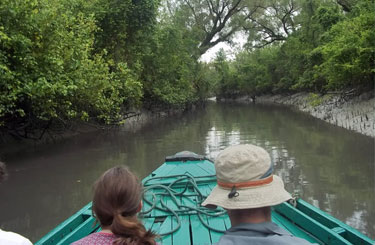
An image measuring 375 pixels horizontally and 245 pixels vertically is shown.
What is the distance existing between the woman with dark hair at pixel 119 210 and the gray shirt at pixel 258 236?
413mm

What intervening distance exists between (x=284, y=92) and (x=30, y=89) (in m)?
36.2

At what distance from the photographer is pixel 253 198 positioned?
55.2 inches

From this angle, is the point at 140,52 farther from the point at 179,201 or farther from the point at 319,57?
the point at 179,201

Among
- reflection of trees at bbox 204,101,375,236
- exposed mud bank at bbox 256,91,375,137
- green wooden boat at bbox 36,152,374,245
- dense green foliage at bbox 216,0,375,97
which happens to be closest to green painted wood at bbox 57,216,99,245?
green wooden boat at bbox 36,152,374,245

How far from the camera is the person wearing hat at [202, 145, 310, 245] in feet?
4.47

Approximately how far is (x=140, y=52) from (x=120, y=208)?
1862 centimetres

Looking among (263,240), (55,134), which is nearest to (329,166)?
(263,240)

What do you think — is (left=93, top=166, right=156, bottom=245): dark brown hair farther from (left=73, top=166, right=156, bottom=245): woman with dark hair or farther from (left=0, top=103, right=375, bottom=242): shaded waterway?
(left=0, top=103, right=375, bottom=242): shaded waterway

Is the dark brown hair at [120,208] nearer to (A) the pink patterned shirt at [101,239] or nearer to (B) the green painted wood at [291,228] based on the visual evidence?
(A) the pink patterned shirt at [101,239]

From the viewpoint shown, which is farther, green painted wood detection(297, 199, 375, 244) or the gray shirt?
green painted wood detection(297, 199, 375, 244)

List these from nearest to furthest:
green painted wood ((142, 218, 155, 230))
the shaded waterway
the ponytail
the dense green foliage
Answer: the ponytail, green painted wood ((142, 218, 155, 230)), the shaded waterway, the dense green foliage

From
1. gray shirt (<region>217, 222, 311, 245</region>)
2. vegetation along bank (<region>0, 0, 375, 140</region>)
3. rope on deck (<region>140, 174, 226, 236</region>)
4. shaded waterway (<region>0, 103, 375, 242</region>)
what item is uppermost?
vegetation along bank (<region>0, 0, 375, 140</region>)

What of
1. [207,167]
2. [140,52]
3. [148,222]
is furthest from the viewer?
[140,52]

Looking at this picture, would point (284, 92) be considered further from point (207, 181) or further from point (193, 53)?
point (207, 181)
